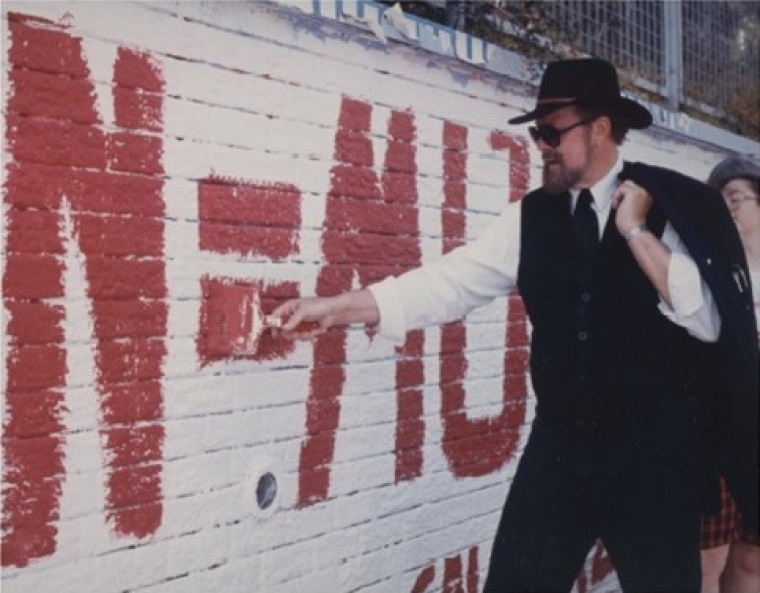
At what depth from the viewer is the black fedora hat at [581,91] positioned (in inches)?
130

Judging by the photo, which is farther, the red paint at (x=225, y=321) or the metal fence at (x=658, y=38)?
the metal fence at (x=658, y=38)

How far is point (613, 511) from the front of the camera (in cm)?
300

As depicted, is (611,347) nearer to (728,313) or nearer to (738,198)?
(728,313)

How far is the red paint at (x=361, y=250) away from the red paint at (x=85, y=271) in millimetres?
767

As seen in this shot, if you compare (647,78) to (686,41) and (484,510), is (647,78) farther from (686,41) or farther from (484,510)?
(484,510)

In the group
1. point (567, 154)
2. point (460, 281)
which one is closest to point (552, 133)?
point (567, 154)

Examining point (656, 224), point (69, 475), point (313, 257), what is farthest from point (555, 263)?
point (69, 475)

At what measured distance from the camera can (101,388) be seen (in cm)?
296

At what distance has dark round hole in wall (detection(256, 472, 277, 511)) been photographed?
352cm

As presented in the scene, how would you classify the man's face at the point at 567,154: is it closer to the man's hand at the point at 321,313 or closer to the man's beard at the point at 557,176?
the man's beard at the point at 557,176

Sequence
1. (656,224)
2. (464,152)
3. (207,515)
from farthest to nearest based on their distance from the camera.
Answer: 1. (464,152)
2. (207,515)
3. (656,224)

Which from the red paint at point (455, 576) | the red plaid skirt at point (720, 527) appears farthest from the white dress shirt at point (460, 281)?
the red plaid skirt at point (720, 527)

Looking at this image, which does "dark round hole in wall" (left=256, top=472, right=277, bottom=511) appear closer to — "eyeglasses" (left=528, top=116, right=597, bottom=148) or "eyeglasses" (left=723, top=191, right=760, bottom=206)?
"eyeglasses" (left=528, top=116, right=597, bottom=148)

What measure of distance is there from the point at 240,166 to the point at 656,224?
4.77 ft
